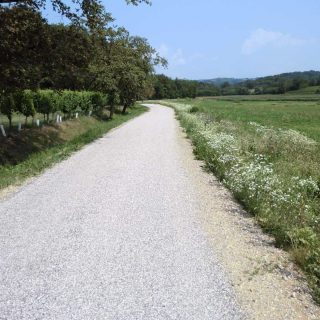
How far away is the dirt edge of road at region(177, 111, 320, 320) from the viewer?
492 centimetres

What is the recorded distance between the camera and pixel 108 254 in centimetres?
630

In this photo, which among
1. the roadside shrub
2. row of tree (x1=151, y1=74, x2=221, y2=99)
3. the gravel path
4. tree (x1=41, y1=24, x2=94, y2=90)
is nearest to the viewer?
the gravel path

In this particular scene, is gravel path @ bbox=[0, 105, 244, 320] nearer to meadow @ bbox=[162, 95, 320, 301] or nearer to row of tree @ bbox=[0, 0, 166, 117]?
meadow @ bbox=[162, 95, 320, 301]

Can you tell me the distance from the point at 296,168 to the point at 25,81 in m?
10.2

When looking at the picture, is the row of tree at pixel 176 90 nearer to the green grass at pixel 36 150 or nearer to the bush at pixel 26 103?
the green grass at pixel 36 150

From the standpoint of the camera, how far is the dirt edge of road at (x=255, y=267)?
16.1ft

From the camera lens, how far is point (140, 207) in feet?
29.8

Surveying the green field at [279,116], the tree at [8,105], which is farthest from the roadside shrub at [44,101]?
the green field at [279,116]

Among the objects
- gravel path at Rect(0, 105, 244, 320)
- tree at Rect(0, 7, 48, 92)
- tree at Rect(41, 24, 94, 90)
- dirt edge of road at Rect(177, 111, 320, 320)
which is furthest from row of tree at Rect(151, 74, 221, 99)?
dirt edge of road at Rect(177, 111, 320, 320)

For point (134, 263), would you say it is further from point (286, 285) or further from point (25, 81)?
point (25, 81)

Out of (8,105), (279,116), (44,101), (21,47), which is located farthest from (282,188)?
(279,116)

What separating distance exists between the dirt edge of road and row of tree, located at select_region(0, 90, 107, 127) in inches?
477

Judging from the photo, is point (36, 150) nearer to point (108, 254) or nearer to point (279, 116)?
point (108, 254)

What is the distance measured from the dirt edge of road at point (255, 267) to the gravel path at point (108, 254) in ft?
0.59
